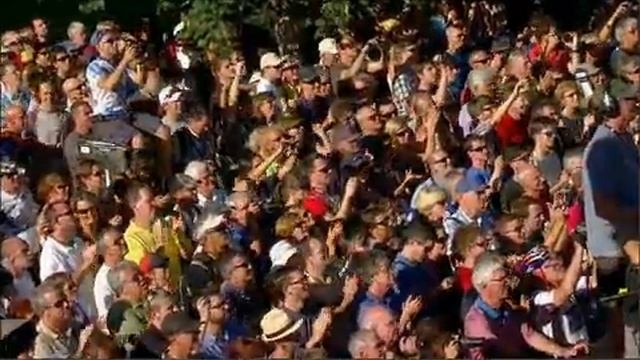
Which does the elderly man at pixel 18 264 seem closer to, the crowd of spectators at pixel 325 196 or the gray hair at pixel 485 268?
the crowd of spectators at pixel 325 196

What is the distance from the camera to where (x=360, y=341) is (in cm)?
868

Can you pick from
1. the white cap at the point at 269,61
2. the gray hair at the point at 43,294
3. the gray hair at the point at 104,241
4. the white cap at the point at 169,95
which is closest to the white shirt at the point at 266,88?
the white cap at the point at 269,61

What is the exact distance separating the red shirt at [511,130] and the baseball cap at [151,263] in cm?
329

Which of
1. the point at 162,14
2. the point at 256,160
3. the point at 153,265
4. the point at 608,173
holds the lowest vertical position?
the point at 162,14

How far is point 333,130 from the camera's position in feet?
39.6

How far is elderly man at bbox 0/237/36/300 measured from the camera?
31.5ft

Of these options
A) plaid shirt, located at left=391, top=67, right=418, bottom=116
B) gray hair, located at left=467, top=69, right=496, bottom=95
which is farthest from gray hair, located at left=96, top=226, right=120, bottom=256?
gray hair, located at left=467, top=69, right=496, bottom=95

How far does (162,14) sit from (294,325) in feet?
22.6

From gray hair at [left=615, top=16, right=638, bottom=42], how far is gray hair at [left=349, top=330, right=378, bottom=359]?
505cm

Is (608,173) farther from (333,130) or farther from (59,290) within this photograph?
(333,130)

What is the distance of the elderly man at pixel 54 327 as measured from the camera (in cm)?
857

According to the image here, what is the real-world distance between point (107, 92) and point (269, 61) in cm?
136

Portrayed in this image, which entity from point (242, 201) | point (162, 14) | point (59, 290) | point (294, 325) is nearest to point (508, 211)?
point (242, 201)

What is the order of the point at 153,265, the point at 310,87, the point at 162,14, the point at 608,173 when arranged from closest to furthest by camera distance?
the point at 608,173 → the point at 153,265 → the point at 310,87 → the point at 162,14
